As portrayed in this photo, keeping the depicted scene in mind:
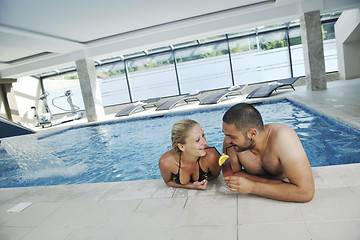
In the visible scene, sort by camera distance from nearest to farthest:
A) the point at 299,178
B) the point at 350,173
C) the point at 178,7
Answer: the point at 299,178 < the point at 350,173 < the point at 178,7

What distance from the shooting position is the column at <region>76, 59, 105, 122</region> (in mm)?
9406

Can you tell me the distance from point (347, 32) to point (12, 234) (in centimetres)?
1077

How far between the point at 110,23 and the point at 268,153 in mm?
6361

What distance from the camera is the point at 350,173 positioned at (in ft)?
6.44

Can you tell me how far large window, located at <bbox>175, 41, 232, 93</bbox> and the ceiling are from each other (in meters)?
2.87

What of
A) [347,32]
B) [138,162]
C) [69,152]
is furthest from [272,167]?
[347,32]

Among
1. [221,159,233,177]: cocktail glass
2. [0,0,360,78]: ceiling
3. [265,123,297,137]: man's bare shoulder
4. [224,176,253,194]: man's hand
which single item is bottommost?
[224,176,253,194]: man's hand

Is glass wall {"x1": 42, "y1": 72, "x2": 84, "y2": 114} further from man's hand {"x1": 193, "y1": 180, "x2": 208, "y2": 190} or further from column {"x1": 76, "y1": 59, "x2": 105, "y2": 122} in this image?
man's hand {"x1": 193, "y1": 180, "x2": 208, "y2": 190}

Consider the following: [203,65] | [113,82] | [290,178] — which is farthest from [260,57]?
[290,178]

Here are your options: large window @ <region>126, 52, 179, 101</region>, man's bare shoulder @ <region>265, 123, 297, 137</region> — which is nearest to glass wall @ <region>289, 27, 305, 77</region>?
large window @ <region>126, 52, 179, 101</region>

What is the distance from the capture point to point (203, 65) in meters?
13.1

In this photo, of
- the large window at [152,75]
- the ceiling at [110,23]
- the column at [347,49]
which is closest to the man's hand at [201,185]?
the ceiling at [110,23]

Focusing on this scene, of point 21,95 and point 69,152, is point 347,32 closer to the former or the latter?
point 69,152

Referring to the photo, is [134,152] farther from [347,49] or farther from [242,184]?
[347,49]
